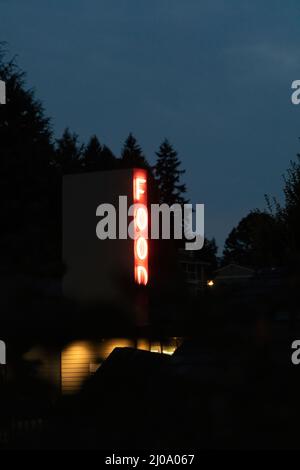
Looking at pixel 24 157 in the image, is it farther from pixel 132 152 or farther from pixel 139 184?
pixel 132 152

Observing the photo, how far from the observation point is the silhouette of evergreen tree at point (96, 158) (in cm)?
3784

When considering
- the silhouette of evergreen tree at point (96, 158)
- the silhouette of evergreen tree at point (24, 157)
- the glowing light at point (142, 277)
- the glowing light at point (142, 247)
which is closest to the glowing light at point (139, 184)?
the silhouette of evergreen tree at point (24, 157)

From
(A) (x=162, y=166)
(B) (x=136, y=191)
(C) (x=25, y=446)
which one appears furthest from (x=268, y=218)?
(A) (x=162, y=166)

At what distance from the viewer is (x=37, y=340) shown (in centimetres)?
257

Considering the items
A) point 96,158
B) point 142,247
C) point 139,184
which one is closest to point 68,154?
point 96,158

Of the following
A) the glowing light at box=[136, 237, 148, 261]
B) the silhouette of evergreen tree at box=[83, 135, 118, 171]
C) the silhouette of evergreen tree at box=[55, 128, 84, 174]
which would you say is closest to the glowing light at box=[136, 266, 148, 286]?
the glowing light at box=[136, 237, 148, 261]

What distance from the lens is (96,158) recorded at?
40.6m

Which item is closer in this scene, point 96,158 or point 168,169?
point 96,158

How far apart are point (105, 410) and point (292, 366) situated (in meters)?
0.73

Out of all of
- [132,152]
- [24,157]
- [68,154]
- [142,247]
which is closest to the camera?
[142,247]

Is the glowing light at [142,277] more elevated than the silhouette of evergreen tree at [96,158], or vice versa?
the silhouette of evergreen tree at [96,158]

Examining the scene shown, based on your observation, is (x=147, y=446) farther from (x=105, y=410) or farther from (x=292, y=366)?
(x=292, y=366)

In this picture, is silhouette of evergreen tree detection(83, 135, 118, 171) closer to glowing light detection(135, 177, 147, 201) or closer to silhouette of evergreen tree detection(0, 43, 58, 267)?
silhouette of evergreen tree detection(0, 43, 58, 267)

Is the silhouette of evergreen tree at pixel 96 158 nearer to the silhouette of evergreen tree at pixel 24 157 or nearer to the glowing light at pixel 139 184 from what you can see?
the silhouette of evergreen tree at pixel 24 157
